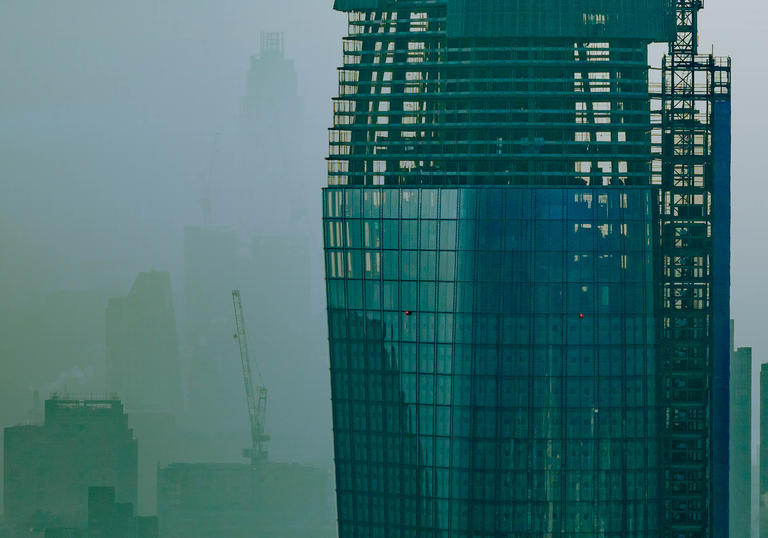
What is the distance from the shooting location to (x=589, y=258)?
200m

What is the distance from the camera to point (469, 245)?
655ft

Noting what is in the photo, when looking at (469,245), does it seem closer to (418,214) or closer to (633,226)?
(418,214)

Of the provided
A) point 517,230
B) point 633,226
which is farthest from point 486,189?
point 633,226

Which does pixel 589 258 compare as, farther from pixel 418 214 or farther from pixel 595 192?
pixel 418 214

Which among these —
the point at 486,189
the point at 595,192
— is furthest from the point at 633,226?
the point at 486,189

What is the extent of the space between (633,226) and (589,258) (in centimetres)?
683

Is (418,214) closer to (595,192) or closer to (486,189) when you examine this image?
(486,189)

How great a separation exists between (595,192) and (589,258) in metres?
8.28

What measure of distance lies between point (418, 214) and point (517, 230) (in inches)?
493

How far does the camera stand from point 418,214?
7869 inches

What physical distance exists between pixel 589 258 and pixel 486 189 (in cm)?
1553

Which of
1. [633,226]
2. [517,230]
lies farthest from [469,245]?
[633,226]

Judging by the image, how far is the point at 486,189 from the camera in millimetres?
199125

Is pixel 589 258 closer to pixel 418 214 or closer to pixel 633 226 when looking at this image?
pixel 633 226
